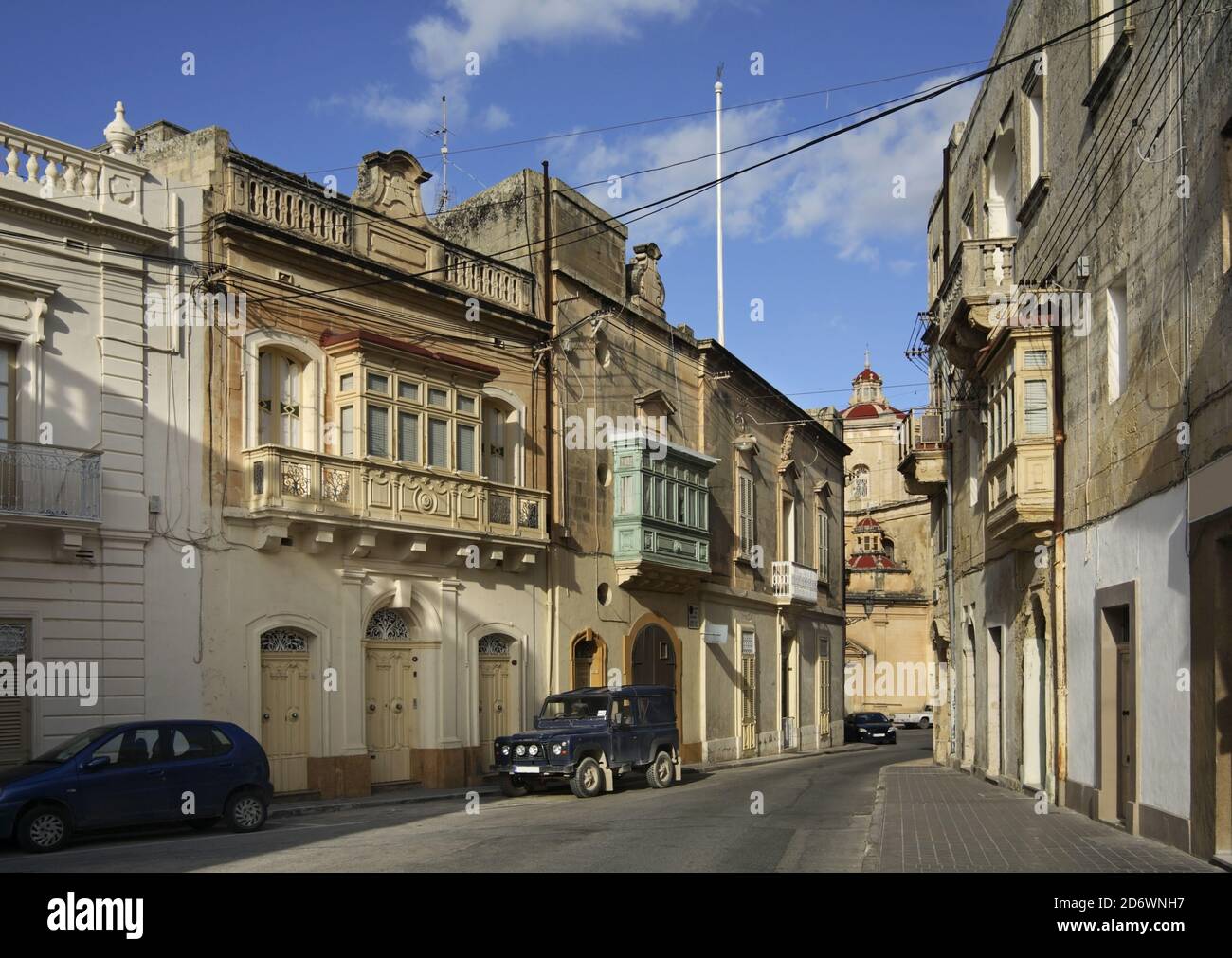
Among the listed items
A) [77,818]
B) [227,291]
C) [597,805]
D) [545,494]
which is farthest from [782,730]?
[77,818]

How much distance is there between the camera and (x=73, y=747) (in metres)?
15.0

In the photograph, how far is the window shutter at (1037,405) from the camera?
1817 centimetres

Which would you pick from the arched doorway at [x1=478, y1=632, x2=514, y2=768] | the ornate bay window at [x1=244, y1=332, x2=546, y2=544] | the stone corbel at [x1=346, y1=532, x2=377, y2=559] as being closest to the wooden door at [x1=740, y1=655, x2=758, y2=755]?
the arched doorway at [x1=478, y1=632, x2=514, y2=768]

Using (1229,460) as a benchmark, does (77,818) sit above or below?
below

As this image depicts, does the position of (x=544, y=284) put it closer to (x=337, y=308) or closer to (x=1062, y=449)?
(x=337, y=308)

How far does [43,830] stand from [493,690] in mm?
12748

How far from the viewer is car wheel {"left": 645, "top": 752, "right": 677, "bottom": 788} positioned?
23.5 meters

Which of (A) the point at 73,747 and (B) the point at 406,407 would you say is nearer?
(A) the point at 73,747

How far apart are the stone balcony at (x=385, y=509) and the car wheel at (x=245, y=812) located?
5415 mm

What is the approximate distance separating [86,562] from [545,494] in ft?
34.3

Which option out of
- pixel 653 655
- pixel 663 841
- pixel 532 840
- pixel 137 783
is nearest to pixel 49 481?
pixel 137 783

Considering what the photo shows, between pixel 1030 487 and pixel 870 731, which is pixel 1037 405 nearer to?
pixel 1030 487

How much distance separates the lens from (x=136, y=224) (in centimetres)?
1936

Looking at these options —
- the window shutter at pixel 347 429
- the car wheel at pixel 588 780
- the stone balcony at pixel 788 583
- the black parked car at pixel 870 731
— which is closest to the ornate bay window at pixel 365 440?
the window shutter at pixel 347 429
